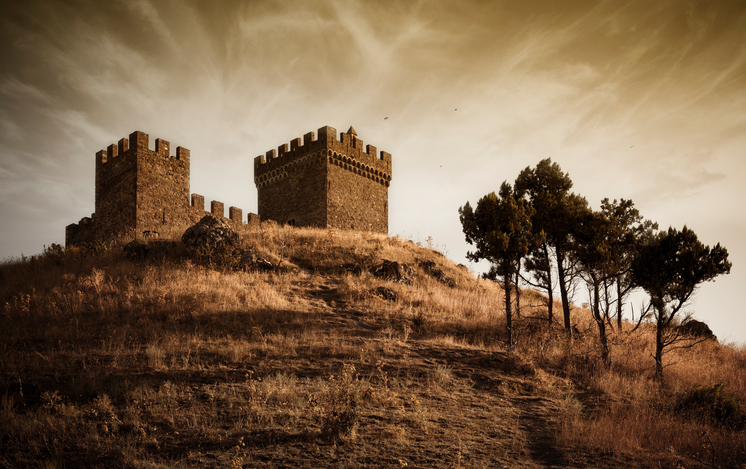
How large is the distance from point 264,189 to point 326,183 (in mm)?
6338

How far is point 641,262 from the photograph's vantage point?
14.8 m

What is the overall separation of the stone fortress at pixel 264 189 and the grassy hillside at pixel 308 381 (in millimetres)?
4053

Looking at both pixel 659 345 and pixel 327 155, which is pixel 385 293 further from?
pixel 327 155

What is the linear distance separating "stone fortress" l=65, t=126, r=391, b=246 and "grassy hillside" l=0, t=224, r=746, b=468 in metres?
4.05

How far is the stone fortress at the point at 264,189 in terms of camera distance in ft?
A: 71.0

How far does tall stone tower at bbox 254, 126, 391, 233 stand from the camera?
2792 cm

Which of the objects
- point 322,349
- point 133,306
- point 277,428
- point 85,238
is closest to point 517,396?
point 322,349

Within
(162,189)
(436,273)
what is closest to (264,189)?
(162,189)

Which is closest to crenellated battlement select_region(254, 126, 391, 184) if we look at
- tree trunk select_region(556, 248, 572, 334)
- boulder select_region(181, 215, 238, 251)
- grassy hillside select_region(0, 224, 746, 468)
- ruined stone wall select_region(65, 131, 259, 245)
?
ruined stone wall select_region(65, 131, 259, 245)

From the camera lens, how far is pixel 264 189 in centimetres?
3153

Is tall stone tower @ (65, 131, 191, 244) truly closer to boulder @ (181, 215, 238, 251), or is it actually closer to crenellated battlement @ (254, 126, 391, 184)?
boulder @ (181, 215, 238, 251)

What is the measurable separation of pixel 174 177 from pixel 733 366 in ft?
84.9

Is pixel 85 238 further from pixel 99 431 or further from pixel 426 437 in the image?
pixel 426 437

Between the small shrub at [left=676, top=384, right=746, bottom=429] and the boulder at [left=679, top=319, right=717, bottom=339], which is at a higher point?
the boulder at [left=679, top=319, right=717, bottom=339]
